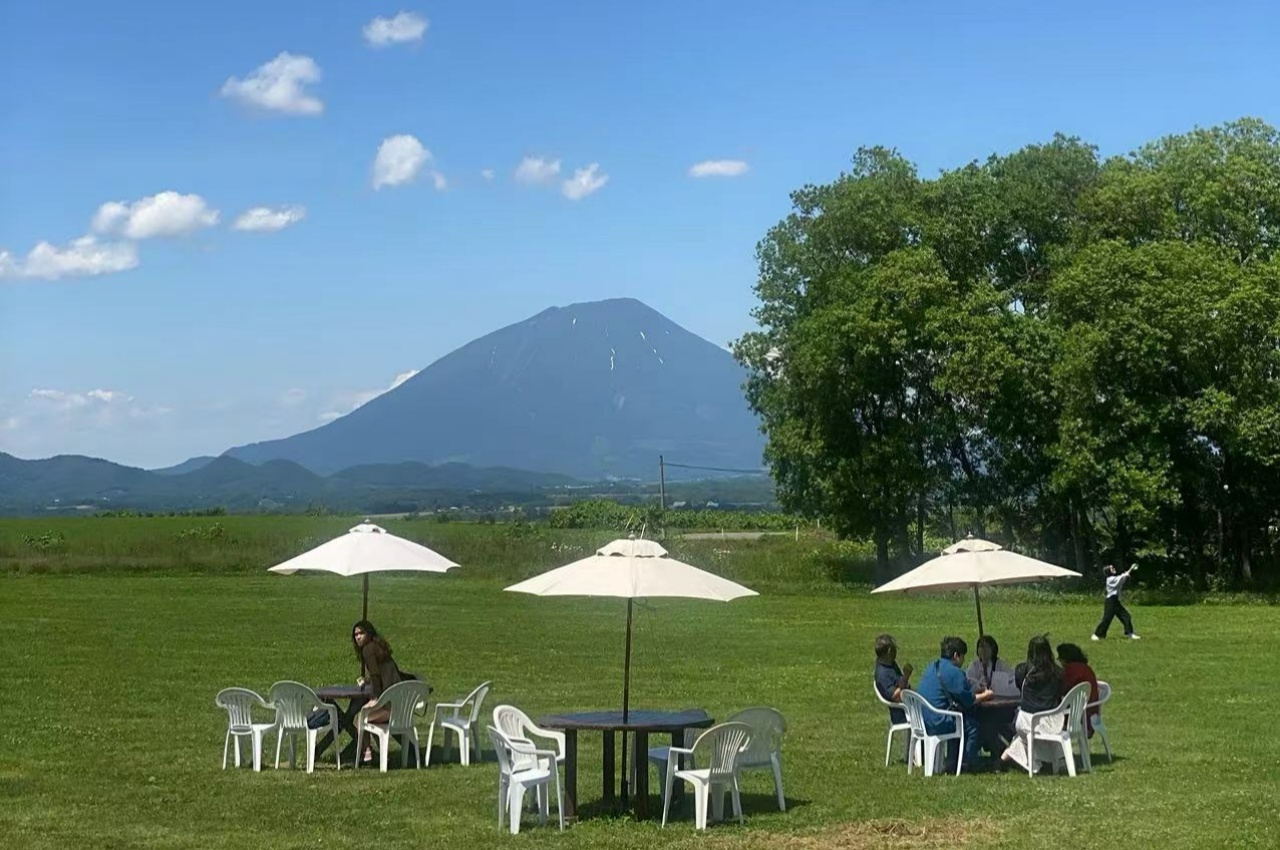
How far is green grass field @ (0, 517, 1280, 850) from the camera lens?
13.3 metres

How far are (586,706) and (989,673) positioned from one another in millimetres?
6779

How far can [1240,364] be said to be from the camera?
51219mm

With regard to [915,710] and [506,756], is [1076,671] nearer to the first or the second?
[915,710]

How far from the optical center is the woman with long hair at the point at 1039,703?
53.0 ft

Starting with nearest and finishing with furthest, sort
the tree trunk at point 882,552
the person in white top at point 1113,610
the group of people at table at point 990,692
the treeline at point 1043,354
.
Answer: the group of people at table at point 990,692 → the person in white top at point 1113,610 → the treeline at point 1043,354 → the tree trunk at point 882,552

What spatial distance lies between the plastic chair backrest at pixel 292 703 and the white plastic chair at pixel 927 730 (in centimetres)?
612

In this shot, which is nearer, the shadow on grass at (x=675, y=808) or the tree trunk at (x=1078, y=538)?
the shadow on grass at (x=675, y=808)

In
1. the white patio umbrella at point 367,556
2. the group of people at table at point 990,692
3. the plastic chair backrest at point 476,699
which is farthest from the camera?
the white patio umbrella at point 367,556

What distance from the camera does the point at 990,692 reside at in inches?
657

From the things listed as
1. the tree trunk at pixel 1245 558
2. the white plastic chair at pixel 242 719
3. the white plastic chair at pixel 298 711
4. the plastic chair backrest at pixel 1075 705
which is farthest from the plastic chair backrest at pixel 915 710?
the tree trunk at pixel 1245 558

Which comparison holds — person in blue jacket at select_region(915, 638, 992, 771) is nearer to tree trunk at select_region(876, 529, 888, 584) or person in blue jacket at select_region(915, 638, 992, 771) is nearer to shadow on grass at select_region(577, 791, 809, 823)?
shadow on grass at select_region(577, 791, 809, 823)

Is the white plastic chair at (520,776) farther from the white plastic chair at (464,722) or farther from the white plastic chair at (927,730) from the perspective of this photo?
the white plastic chair at (927,730)

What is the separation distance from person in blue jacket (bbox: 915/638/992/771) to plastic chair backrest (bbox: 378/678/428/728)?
5189 millimetres

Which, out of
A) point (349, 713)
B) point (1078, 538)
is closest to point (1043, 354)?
point (1078, 538)
